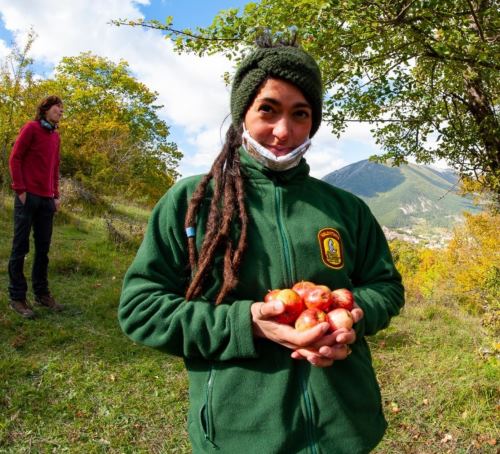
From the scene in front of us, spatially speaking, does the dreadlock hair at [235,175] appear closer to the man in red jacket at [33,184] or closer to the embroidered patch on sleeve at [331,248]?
the embroidered patch on sleeve at [331,248]

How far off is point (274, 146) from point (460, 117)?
7.44 m

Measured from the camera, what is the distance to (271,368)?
1521 mm

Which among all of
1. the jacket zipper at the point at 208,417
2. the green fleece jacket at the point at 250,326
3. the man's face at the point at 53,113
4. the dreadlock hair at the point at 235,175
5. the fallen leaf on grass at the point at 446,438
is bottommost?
the fallen leaf on grass at the point at 446,438

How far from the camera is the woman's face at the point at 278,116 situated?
163cm

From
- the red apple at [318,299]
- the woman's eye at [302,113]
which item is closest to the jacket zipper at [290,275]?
the red apple at [318,299]

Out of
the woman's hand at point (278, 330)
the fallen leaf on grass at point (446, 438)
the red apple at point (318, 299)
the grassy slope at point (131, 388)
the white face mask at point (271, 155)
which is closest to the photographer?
the woman's hand at point (278, 330)

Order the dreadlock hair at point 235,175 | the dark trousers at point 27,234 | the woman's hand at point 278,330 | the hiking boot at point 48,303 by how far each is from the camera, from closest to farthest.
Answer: the woman's hand at point 278,330, the dreadlock hair at point 235,175, the dark trousers at point 27,234, the hiking boot at point 48,303

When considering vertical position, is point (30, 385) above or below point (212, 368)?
below

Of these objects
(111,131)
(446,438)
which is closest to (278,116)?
(446,438)

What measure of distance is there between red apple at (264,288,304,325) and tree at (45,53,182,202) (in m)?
18.8

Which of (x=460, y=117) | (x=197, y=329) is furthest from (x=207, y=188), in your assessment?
(x=460, y=117)

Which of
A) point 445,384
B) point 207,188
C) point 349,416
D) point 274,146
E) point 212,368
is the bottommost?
point 445,384

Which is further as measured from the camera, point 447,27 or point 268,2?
point 268,2

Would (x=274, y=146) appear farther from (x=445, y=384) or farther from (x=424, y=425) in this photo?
(x=445, y=384)
